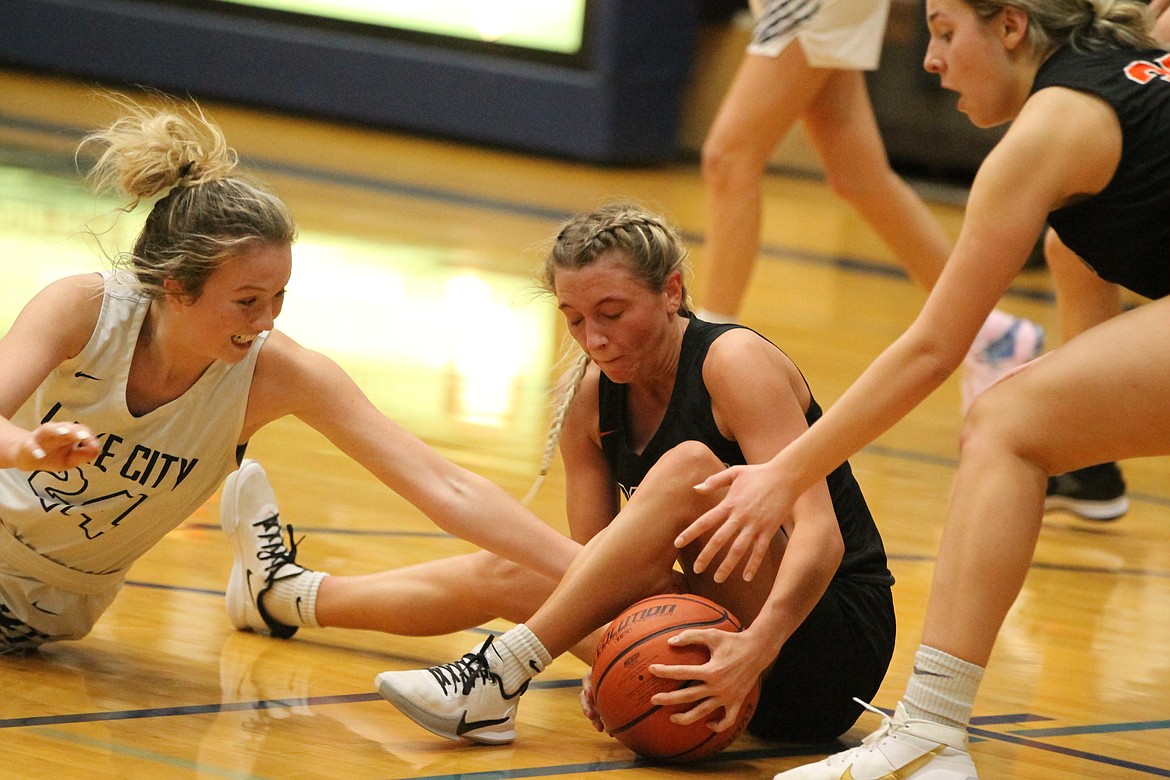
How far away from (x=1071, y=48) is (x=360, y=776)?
1.41 m

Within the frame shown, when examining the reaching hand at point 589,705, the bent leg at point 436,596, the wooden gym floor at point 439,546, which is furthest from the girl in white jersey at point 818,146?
the reaching hand at point 589,705

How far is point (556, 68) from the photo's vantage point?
872cm

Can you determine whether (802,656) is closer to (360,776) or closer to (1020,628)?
(360,776)

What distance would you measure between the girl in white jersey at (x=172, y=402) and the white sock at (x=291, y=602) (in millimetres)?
131

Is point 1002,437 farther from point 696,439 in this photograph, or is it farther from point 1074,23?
point 1074,23

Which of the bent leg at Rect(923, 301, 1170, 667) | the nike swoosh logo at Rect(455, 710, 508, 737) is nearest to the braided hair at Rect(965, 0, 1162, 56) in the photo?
the bent leg at Rect(923, 301, 1170, 667)

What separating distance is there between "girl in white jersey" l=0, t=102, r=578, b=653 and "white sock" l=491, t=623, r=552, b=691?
0.22m

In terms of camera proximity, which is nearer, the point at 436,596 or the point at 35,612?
the point at 35,612

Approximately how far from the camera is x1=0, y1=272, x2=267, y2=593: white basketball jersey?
2.42 m

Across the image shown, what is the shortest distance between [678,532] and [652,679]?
9.1 inches

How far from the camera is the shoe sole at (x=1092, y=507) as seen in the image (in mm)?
3818

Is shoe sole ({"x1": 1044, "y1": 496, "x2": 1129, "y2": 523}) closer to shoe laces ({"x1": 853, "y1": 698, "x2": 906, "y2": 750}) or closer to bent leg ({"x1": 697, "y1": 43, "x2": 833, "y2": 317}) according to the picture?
bent leg ({"x1": 697, "y1": 43, "x2": 833, "y2": 317})

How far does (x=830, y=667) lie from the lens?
2.37 meters

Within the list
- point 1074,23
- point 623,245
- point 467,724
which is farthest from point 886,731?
point 1074,23
